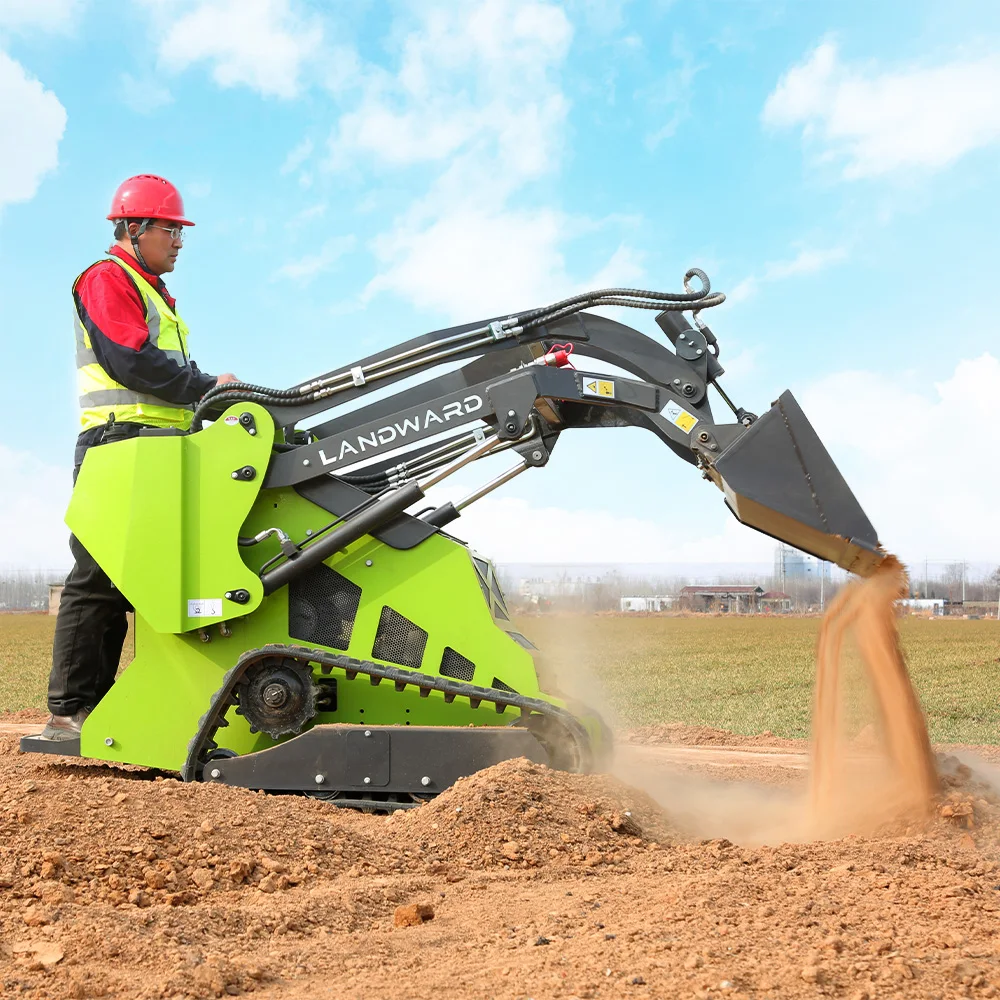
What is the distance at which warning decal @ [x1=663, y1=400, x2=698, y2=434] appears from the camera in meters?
5.50

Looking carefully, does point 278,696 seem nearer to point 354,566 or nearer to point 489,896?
point 354,566

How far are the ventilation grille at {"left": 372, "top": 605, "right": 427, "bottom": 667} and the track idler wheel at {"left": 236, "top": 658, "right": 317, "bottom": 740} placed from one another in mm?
392

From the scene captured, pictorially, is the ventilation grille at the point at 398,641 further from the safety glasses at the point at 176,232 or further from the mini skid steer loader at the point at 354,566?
the safety glasses at the point at 176,232

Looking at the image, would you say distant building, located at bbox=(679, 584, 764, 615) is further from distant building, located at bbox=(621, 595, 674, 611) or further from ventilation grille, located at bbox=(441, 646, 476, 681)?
Result: ventilation grille, located at bbox=(441, 646, 476, 681)

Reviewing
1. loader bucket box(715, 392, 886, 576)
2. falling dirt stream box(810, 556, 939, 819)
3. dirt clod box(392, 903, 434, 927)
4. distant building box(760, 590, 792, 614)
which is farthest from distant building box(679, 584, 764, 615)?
dirt clod box(392, 903, 434, 927)

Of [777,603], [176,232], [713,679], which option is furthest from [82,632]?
[777,603]

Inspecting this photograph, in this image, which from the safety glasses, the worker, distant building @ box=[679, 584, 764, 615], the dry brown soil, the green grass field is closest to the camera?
the dry brown soil

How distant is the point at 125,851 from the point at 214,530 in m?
1.98

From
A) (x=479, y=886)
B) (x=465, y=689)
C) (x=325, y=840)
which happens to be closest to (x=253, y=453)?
(x=465, y=689)

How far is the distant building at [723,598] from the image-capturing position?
258 ft

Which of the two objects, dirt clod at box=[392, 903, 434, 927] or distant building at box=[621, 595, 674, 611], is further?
distant building at box=[621, 595, 674, 611]

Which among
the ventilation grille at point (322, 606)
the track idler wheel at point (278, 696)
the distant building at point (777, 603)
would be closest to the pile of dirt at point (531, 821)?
the track idler wheel at point (278, 696)

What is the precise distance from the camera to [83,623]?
233 inches

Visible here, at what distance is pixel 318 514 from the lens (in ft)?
18.9
